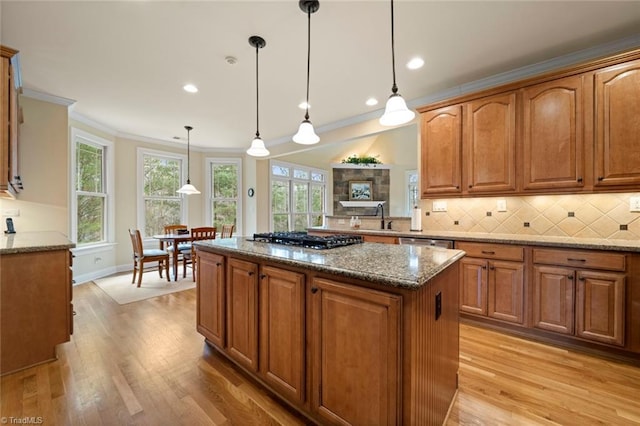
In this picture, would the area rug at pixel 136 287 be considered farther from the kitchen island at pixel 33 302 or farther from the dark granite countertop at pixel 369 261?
the dark granite countertop at pixel 369 261

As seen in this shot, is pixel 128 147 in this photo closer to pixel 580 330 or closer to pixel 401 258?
pixel 401 258

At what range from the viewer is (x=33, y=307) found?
6.79 feet

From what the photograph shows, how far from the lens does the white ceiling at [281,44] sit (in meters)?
2.02

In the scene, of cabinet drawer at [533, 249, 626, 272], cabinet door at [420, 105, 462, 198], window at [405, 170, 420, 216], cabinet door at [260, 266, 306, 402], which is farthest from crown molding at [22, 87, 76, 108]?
window at [405, 170, 420, 216]

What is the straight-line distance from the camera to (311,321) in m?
1.43

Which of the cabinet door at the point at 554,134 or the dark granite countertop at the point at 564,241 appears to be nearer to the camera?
the dark granite countertop at the point at 564,241

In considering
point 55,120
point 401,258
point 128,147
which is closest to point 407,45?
point 401,258

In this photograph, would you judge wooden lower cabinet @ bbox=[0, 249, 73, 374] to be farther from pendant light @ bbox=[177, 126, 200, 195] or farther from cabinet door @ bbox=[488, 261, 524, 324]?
cabinet door @ bbox=[488, 261, 524, 324]

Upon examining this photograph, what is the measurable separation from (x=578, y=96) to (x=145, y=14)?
370 centimetres

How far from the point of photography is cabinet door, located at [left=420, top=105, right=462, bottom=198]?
3.08m

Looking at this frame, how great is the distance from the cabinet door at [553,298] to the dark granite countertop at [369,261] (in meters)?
1.31

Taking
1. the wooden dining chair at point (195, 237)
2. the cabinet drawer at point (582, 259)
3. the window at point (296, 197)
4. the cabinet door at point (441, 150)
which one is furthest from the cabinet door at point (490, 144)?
the window at point (296, 197)

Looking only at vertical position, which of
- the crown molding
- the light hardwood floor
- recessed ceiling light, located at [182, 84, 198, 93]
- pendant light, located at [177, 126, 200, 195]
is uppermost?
recessed ceiling light, located at [182, 84, 198, 93]

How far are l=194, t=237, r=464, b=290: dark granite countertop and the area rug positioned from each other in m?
2.62
